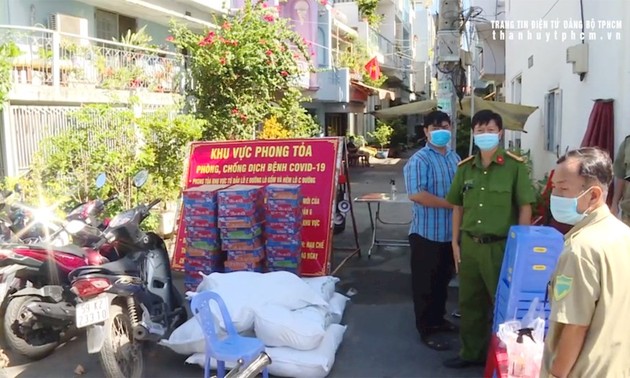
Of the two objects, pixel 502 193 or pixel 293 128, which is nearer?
pixel 502 193

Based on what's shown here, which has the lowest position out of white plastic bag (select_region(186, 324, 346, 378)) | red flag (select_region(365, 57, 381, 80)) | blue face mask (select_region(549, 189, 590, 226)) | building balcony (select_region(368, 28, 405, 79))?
white plastic bag (select_region(186, 324, 346, 378))

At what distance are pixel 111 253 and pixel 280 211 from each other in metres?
1.62

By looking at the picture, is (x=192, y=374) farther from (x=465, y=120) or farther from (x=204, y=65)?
(x=465, y=120)

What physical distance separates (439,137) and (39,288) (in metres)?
3.20

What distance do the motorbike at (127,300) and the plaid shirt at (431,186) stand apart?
6.69 feet

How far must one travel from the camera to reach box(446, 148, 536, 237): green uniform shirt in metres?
3.60

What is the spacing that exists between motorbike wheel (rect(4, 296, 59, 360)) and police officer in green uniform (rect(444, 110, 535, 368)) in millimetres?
3059

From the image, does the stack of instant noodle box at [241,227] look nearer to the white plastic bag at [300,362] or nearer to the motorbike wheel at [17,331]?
the white plastic bag at [300,362]

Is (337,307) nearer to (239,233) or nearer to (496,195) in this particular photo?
(239,233)

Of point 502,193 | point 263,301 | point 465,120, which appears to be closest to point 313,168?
point 263,301

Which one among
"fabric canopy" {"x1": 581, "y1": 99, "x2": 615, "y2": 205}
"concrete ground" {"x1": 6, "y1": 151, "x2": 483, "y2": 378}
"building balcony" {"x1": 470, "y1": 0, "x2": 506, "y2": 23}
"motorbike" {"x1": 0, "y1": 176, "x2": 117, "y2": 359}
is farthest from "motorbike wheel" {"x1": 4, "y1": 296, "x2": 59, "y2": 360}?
"building balcony" {"x1": 470, "y1": 0, "x2": 506, "y2": 23}

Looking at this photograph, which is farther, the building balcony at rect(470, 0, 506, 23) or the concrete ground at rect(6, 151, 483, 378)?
the building balcony at rect(470, 0, 506, 23)

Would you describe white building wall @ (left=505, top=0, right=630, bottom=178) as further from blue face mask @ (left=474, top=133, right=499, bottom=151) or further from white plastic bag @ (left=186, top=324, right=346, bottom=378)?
white plastic bag @ (left=186, top=324, right=346, bottom=378)

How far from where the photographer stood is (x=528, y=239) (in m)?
3.20
